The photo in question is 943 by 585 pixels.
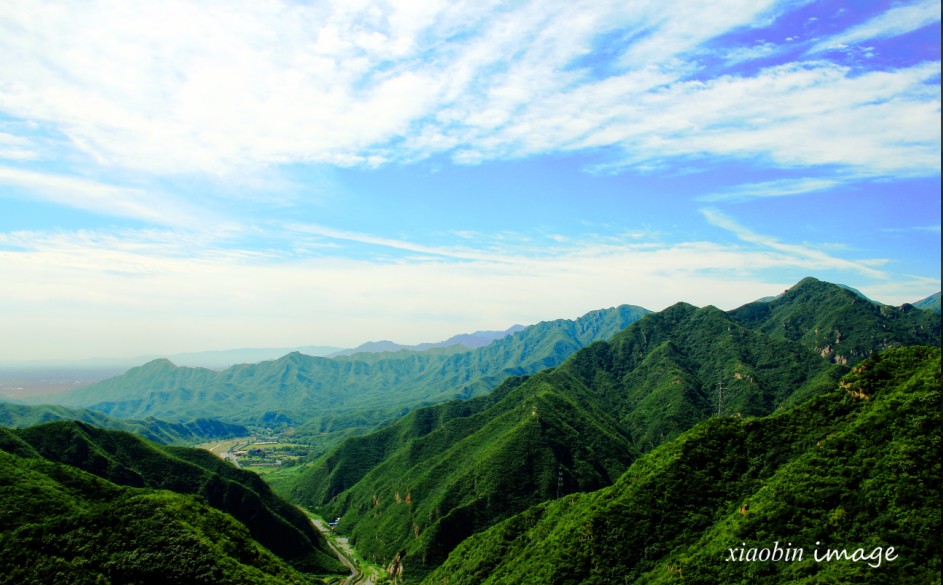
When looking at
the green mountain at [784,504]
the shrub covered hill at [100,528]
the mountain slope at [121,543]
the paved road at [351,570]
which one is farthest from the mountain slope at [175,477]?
the green mountain at [784,504]

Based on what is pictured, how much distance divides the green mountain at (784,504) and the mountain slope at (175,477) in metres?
77.8

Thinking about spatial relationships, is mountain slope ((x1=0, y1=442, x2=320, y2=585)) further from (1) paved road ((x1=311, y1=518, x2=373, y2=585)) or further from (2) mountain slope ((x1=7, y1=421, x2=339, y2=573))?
(1) paved road ((x1=311, y1=518, x2=373, y2=585))

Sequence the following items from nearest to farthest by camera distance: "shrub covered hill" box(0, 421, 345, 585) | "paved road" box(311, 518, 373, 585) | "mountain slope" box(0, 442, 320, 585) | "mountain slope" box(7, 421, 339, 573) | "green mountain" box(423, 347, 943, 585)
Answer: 1. "green mountain" box(423, 347, 943, 585)
2. "mountain slope" box(0, 442, 320, 585)
3. "shrub covered hill" box(0, 421, 345, 585)
4. "mountain slope" box(7, 421, 339, 573)
5. "paved road" box(311, 518, 373, 585)

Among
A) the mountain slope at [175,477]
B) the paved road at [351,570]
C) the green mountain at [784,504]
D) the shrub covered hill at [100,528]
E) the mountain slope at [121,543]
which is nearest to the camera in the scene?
the green mountain at [784,504]

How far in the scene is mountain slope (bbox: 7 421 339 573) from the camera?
427 ft

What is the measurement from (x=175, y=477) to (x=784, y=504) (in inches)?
6020

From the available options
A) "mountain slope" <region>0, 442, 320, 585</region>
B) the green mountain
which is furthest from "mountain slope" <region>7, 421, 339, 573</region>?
the green mountain

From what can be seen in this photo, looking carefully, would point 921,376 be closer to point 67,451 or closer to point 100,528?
point 100,528

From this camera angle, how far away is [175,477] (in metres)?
146

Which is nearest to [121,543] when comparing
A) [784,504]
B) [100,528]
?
[100,528]

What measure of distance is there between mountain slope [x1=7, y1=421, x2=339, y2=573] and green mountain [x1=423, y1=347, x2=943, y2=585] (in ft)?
255

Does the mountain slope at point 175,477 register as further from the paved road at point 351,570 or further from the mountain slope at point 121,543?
the mountain slope at point 121,543

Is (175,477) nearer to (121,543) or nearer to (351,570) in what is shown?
(351,570)

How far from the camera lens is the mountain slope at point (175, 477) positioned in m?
130
